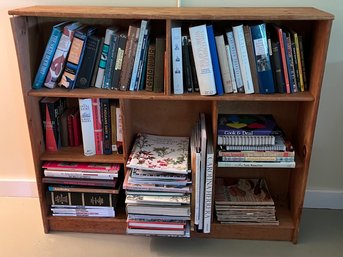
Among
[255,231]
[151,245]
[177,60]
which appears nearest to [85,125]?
[177,60]

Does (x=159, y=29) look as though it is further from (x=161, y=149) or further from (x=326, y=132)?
(x=326, y=132)

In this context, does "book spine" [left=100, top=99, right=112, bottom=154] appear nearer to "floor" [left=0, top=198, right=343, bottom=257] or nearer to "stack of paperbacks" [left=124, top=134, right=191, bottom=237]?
"stack of paperbacks" [left=124, top=134, right=191, bottom=237]

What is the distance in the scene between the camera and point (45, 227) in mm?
1876

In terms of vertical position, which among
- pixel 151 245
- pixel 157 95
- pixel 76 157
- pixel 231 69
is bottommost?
pixel 151 245

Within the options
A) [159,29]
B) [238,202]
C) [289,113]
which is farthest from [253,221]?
[159,29]

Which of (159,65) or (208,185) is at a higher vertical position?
(159,65)

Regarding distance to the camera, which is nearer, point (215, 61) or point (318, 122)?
point (215, 61)

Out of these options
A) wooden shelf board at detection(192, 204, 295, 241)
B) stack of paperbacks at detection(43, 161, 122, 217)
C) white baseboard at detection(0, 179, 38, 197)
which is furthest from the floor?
white baseboard at detection(0, 179, 38, 197)

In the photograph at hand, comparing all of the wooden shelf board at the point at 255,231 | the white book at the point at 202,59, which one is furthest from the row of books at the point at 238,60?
the wooden shelf board at the point at 255,231

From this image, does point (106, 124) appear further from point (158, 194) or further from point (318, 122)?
point (318, 122)

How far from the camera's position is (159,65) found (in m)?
1.57

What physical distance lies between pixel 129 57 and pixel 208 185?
0.64m

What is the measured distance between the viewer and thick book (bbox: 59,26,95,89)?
1.57 meters

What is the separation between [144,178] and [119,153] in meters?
0.20
